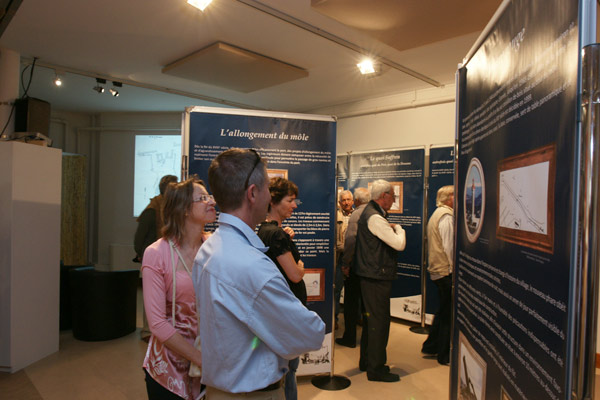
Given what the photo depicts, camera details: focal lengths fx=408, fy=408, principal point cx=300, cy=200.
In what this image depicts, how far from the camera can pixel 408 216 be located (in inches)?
211

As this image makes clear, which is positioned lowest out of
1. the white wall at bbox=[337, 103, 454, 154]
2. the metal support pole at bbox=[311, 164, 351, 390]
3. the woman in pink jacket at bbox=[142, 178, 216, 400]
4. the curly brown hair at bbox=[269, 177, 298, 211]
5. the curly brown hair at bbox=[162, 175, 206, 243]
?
the metal support pole at bbox=[311, 164, 351, 390]

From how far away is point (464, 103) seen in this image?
1.49m

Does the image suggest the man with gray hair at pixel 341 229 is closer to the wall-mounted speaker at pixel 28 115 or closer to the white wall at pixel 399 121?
the white wall at pixel 399 121

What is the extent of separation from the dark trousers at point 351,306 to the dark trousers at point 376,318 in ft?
2.93

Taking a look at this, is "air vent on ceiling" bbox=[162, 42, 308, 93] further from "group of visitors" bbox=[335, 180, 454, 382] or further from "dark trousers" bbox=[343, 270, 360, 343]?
"dark trousers" bbox=[343, 270, 360, 343]

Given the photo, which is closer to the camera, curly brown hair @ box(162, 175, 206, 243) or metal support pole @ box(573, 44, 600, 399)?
metal support pole @ box(573, 44, 600, 399)

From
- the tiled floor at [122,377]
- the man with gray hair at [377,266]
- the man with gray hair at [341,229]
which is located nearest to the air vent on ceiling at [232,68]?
the man with gray hair at [341,229]

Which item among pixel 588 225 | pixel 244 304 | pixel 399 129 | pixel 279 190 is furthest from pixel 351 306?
pixel 588 225

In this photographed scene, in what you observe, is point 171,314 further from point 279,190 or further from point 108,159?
point 108,159

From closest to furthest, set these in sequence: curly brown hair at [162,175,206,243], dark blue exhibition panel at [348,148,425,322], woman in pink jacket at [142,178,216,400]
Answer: woman in pink jacket at [142,178,216,400] < curly brown hair at [162,175,206,243] < dark blue exhibition panel at [348,148,425,322]

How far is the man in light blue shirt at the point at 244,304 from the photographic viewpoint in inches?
44.4

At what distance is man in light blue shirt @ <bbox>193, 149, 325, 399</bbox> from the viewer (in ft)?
3.70

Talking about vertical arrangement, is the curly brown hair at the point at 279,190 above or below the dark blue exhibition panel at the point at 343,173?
below

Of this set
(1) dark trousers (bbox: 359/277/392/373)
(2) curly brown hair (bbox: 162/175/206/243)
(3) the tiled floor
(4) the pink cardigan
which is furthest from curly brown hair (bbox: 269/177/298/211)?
(3) the tiled floor
